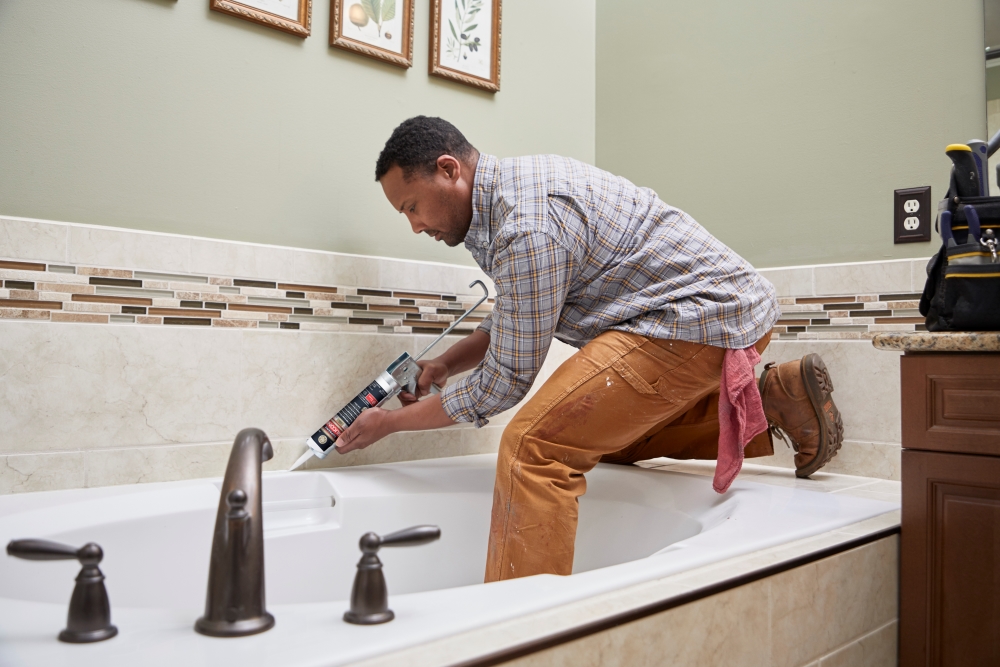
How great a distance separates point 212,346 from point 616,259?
83cm

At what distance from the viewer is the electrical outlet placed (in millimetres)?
1673

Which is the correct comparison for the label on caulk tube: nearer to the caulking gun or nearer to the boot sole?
the caulking gun

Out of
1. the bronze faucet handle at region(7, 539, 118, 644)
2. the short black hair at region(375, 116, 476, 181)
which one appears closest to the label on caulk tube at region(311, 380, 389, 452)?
the short black hair at region(375, 116, 476, 181)

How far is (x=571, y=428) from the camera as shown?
128 centimetres

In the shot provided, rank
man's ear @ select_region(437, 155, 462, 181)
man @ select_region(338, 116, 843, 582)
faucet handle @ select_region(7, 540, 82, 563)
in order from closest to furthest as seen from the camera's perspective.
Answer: faucet handle @ select_region(7, 540, 82, 563) → man @ select_region(338, 116, 843, 582) → man's ear @ select_region(437, 155, 462, 181)

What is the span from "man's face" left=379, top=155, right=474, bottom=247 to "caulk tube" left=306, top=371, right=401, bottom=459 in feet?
1.17

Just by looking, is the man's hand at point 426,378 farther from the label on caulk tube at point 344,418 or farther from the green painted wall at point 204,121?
the green painted wall at point 204,121

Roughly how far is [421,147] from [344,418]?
1.90 ft

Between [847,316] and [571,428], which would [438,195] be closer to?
[571,428]

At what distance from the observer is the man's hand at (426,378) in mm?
1632

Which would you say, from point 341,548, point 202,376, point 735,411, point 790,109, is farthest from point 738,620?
point 790,109

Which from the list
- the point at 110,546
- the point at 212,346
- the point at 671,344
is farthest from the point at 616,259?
the point at 110,546

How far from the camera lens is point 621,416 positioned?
1.32 m

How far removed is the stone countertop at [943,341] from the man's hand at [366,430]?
3.02ft
